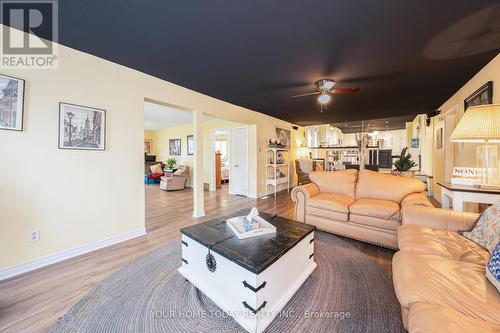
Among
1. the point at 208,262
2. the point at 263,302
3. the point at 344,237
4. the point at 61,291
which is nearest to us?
the point at 263,302

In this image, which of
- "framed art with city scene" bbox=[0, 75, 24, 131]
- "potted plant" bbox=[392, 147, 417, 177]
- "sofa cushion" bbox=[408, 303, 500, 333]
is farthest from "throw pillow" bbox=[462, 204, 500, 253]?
"framed art with city scene" bbox=[0, 75, 24, 131]

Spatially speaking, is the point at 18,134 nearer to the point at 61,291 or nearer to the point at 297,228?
the point at 61,291

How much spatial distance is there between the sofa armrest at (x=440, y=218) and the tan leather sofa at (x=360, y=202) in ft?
1.09

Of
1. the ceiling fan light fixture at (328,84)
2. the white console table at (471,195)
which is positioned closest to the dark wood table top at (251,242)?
the white console table at (471,195)

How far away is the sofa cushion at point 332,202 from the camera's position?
265 centimetres

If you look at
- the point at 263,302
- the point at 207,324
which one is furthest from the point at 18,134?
the point at 263,302

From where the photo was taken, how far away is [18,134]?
187 cm

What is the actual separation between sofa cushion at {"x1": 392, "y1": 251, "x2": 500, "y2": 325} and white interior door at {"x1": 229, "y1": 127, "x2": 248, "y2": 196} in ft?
14.8

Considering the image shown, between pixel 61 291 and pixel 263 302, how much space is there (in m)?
1.74

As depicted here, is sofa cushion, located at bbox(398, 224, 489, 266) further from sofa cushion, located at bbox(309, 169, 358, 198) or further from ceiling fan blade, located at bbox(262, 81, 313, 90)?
ceiling fan blade, located at bbox(262, 81, 313, 90)

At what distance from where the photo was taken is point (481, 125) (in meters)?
1.80

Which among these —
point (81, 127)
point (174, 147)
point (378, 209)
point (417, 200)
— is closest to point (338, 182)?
point (378, 209)

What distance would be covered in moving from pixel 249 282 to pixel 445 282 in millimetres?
1065

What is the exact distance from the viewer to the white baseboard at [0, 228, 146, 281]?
1854 mm
